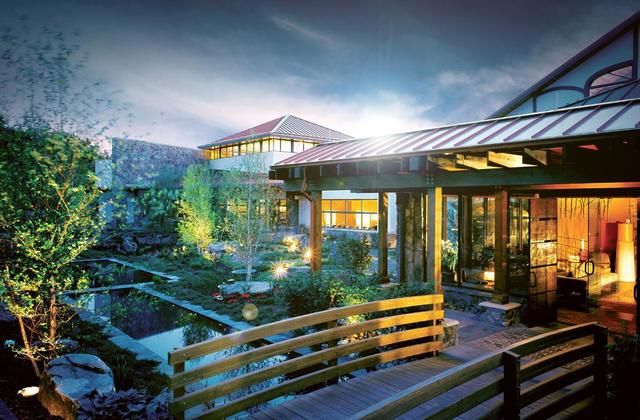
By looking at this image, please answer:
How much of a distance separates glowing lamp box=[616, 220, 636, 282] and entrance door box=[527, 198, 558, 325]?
454 cm

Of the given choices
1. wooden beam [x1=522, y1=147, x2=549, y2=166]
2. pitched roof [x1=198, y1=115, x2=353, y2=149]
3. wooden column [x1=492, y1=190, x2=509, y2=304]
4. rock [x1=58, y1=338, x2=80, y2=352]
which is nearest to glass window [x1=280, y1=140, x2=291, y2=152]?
pitched roof [x1=198, y1=115, x2=353, y2=149]

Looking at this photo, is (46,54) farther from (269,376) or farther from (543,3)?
(543,3)

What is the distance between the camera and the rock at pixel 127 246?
20250 millimetres

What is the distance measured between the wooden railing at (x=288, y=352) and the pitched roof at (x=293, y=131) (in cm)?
2517

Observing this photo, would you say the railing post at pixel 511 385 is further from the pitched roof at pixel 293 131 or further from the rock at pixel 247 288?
the pitched roof at pixel 293 131

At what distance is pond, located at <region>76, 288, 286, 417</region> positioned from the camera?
6868 mm

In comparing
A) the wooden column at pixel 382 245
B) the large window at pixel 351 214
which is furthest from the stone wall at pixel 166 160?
the wooden column at pixel 382 245

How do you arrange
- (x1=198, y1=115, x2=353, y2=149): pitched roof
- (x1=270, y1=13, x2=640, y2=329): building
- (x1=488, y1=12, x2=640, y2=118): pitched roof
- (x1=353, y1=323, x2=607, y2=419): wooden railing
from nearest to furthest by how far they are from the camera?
(x1=353, y1=323, x2=607, y2=419): wooden railing < (x1=270, y1=13, x2=640, y2=329): building < (x1=488, y1=12, x2=640, y2=118): pitched roof < (x1=198, y1=115, x2=353, y2=149): pitched roof

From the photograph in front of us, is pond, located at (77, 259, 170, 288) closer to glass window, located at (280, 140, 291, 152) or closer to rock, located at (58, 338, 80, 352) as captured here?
rock, located at (58, 338, 80, 352)

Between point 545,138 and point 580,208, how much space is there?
27.7 ft

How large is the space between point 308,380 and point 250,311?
17.1 feet

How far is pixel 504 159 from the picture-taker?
5.93 metres

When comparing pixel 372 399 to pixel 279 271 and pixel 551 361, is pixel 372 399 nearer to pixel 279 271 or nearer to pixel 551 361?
pixel 551 361

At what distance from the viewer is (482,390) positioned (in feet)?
10.4
